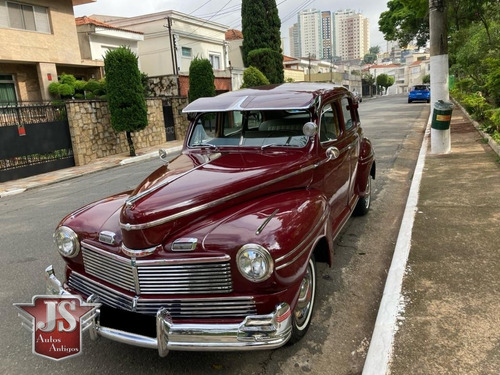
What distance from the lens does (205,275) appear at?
100 inches

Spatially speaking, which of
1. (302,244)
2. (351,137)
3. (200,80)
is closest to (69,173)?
(200,80)

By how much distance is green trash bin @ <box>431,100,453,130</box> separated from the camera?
900 centimetres

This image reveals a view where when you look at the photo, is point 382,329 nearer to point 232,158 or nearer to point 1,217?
point 232,158

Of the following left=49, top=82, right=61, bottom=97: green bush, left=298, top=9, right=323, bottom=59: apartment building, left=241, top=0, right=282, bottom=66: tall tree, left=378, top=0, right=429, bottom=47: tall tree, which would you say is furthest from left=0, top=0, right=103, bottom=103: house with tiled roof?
left=298, top=9, right=323, bottom=59: apartment building

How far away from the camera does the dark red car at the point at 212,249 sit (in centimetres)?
248

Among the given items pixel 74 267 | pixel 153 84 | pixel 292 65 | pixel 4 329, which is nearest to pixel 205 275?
pixel 74 267

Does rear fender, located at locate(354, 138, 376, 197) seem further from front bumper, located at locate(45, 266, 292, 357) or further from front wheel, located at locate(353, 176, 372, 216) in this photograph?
front bumper, located at locate(45, 266, 292, 357)

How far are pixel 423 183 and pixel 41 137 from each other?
11.0 metres

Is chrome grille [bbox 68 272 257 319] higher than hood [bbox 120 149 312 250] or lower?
lower

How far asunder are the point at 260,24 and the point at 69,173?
73.0 feet

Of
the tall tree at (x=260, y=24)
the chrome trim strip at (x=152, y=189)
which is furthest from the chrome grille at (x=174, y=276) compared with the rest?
the tall tree at (x=260, y=24)

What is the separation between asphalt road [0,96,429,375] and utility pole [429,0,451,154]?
8.15 feet

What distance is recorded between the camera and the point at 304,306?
3.07 m

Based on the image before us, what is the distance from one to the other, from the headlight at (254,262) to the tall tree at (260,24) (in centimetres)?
2997
